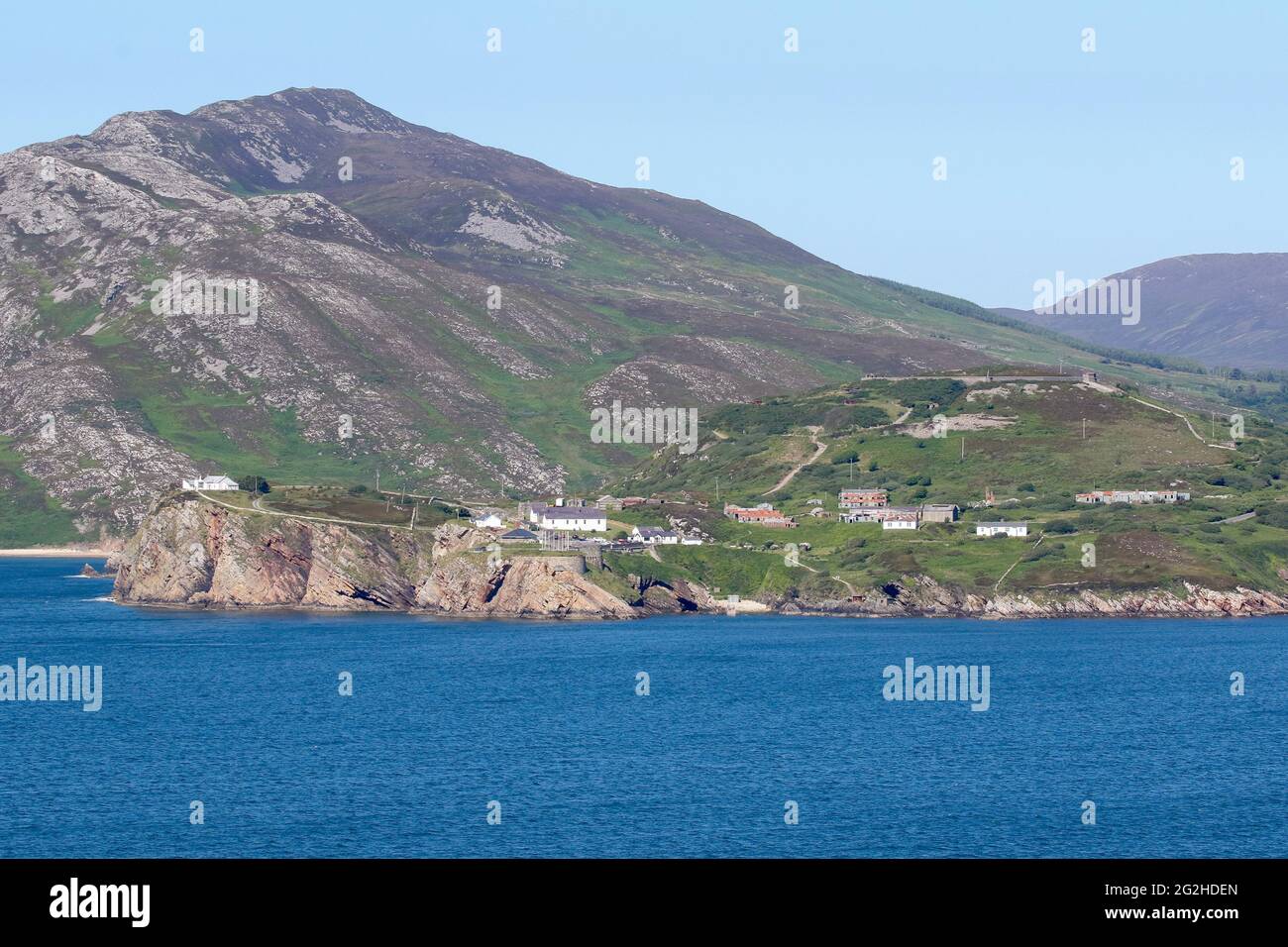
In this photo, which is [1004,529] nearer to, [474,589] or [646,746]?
[474,589]

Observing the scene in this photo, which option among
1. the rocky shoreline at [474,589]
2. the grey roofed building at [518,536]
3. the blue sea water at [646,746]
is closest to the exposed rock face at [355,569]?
the rocky shoreline at [474,589]

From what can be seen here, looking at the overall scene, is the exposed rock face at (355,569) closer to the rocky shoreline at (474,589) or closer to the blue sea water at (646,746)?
the rocky shoreline at (474,589)

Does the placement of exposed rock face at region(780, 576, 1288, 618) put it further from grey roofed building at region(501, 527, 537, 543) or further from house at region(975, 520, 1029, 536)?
grey roofed building at region(501, 527, 537, 543)

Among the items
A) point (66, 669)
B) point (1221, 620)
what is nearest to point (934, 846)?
point (66, 669)

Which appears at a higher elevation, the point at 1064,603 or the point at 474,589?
the point at 474,589

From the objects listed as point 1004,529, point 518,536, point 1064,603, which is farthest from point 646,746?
point 1004,529
